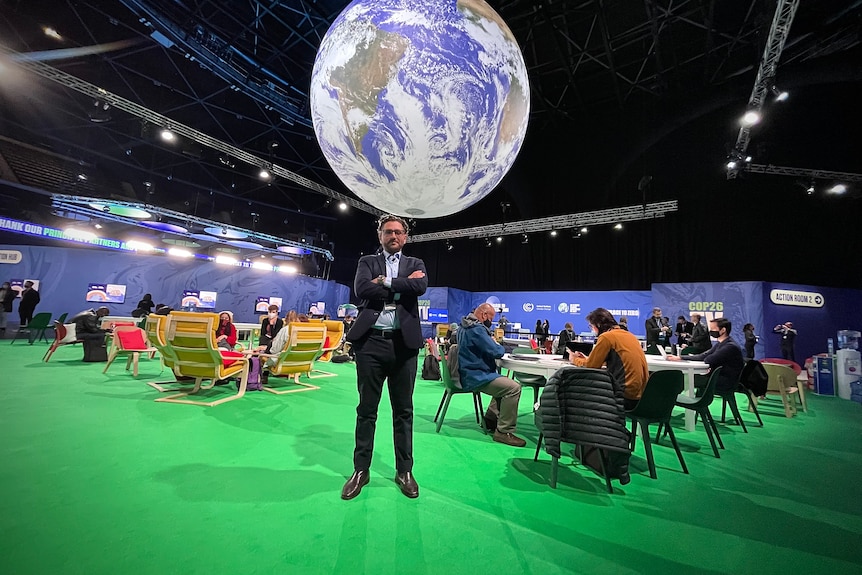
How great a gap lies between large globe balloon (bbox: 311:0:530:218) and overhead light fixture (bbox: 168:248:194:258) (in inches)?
648

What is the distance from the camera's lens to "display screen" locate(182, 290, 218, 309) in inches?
583

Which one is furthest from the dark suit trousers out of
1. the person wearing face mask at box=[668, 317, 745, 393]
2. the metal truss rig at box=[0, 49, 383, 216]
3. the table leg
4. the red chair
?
the metal truss rig at box=[0, 49, 383, 216]

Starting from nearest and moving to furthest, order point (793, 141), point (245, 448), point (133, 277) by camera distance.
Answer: point (245, 448)
point (793, 141)
point (133, 277)

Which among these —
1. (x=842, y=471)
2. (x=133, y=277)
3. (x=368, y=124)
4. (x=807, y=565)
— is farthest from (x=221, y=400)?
(x=133, y=277)

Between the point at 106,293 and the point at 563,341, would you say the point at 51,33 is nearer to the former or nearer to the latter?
the point at 106,293

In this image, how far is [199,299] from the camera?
49.8 feet

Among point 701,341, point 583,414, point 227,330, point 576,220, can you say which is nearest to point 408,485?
point 583,414

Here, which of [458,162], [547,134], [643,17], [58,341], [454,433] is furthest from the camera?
[547,134]

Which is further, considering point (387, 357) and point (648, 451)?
point (648, 451)

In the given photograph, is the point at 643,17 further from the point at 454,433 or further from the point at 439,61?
the point at 454,433

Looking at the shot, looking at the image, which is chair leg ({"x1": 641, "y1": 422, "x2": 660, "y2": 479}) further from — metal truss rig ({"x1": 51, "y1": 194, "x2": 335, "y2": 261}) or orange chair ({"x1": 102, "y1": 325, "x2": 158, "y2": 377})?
metal truss rig ({"x1": 51, "y1": 194, "x2": 335, "y2": 261})

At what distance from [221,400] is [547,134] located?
12109 millimetres

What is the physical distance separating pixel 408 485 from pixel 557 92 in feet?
38.8

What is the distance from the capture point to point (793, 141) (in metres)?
9.05
